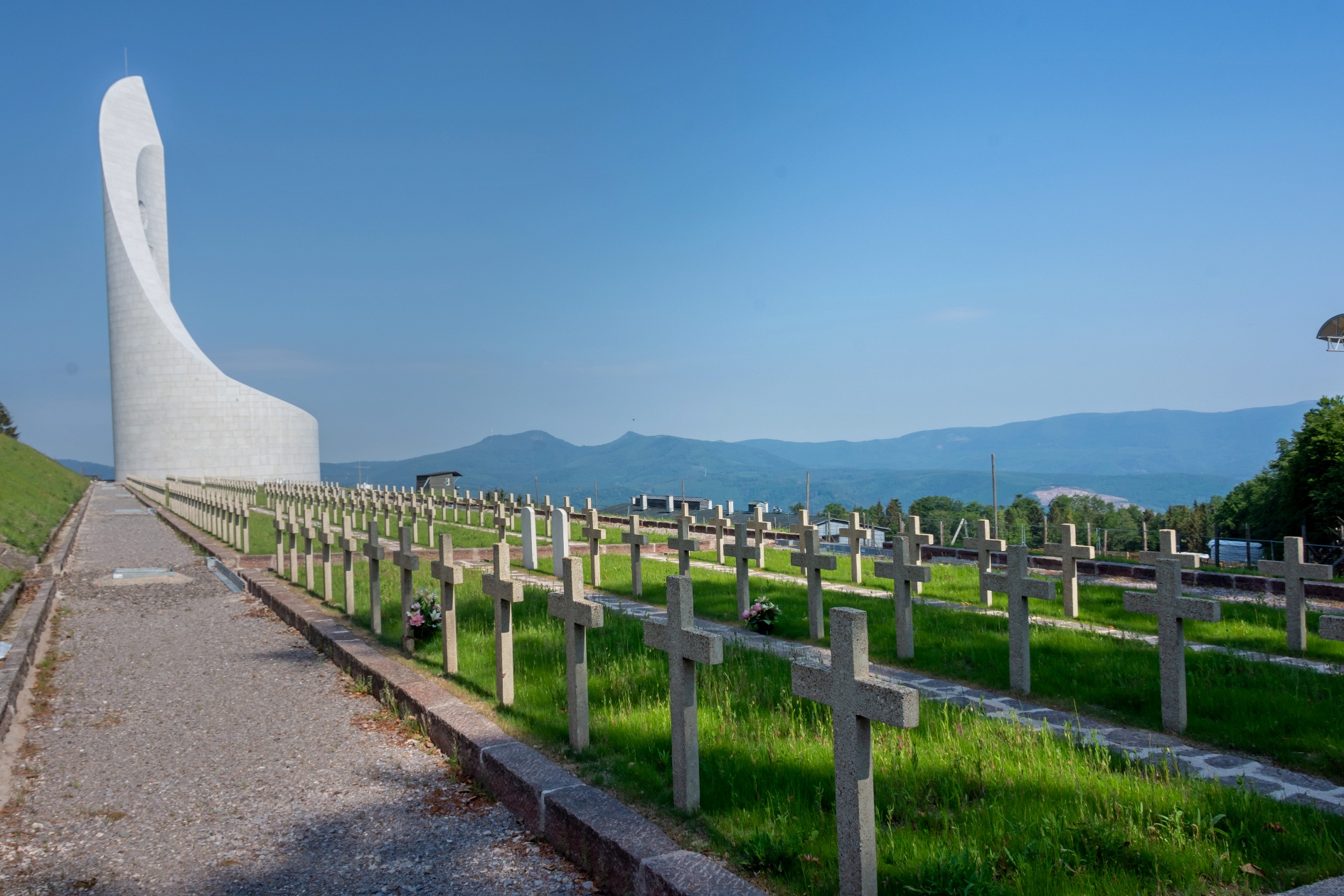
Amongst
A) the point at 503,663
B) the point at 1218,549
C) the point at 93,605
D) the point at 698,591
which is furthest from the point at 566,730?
the point at 1218,549

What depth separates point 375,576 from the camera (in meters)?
8.03

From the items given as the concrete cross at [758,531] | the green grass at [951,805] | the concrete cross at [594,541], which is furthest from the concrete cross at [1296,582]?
the concrete cross at [594,541]

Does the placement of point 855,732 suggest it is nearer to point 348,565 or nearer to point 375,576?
point 375,576

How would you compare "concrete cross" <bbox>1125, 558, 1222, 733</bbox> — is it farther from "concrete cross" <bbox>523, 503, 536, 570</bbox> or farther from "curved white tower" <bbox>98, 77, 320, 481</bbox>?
"curved white tower" <bbox>98, 77, 320, 481</bbox>

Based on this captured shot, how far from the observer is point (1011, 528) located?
24578 millimetres

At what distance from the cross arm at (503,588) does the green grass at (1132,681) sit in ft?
10.6

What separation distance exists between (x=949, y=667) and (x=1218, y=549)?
10.3 meters

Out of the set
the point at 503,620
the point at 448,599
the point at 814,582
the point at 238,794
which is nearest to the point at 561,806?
the point at 238,794

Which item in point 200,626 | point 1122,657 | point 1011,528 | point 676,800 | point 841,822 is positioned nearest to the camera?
point 841,822

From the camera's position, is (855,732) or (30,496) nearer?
(855,732)

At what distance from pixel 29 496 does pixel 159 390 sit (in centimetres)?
4246

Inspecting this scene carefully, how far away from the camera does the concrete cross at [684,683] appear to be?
3611 millimetres

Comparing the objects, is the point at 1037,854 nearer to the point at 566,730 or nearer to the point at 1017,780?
the point at 1017,780

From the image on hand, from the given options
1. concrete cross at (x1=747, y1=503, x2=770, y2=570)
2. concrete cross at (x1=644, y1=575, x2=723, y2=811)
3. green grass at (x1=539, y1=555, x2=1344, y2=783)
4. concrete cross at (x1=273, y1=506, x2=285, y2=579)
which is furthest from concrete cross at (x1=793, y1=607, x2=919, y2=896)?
concrete cross at (x1=273, y1=506, x2=285, y2=579)
